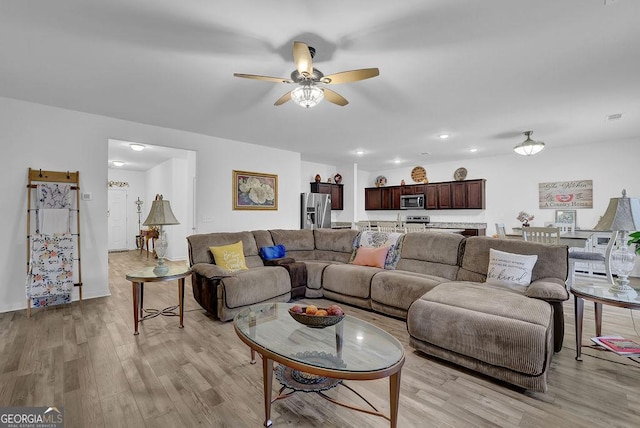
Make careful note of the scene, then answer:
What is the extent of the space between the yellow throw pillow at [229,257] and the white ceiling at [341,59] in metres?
1.81

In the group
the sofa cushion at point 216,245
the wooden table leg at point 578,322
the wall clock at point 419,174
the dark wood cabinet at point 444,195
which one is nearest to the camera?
the wooden table leg at point 578,322

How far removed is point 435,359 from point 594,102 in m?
3.64

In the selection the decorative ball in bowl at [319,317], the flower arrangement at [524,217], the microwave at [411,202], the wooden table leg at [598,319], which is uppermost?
the microwave at [411,202]

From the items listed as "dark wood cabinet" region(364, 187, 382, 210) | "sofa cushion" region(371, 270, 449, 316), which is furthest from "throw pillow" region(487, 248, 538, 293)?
"dark wood cabinet" region(364, 187, 382, 210)

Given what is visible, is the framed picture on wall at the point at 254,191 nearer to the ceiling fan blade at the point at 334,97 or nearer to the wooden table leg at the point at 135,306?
the wooden table leg at the point at 135,306

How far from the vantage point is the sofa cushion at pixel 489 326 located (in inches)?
72.8

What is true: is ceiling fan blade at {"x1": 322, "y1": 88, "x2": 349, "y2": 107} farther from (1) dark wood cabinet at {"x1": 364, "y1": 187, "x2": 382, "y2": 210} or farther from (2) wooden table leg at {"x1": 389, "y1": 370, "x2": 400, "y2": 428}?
(1) dark wood cabinet at {"x1": 364, "y1": 187, "x2": 382, "y2": 210}

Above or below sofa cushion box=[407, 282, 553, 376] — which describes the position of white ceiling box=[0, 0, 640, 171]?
above

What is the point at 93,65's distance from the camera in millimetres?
2621

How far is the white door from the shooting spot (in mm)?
8531

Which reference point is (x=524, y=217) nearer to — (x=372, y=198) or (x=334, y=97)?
(x=372, y=198)

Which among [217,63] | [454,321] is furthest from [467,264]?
[217,63]

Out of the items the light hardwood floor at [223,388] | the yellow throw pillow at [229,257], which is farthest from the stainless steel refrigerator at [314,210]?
the light hardwood floor at [223,388]

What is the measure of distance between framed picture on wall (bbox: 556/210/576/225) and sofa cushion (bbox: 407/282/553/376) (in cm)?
458
